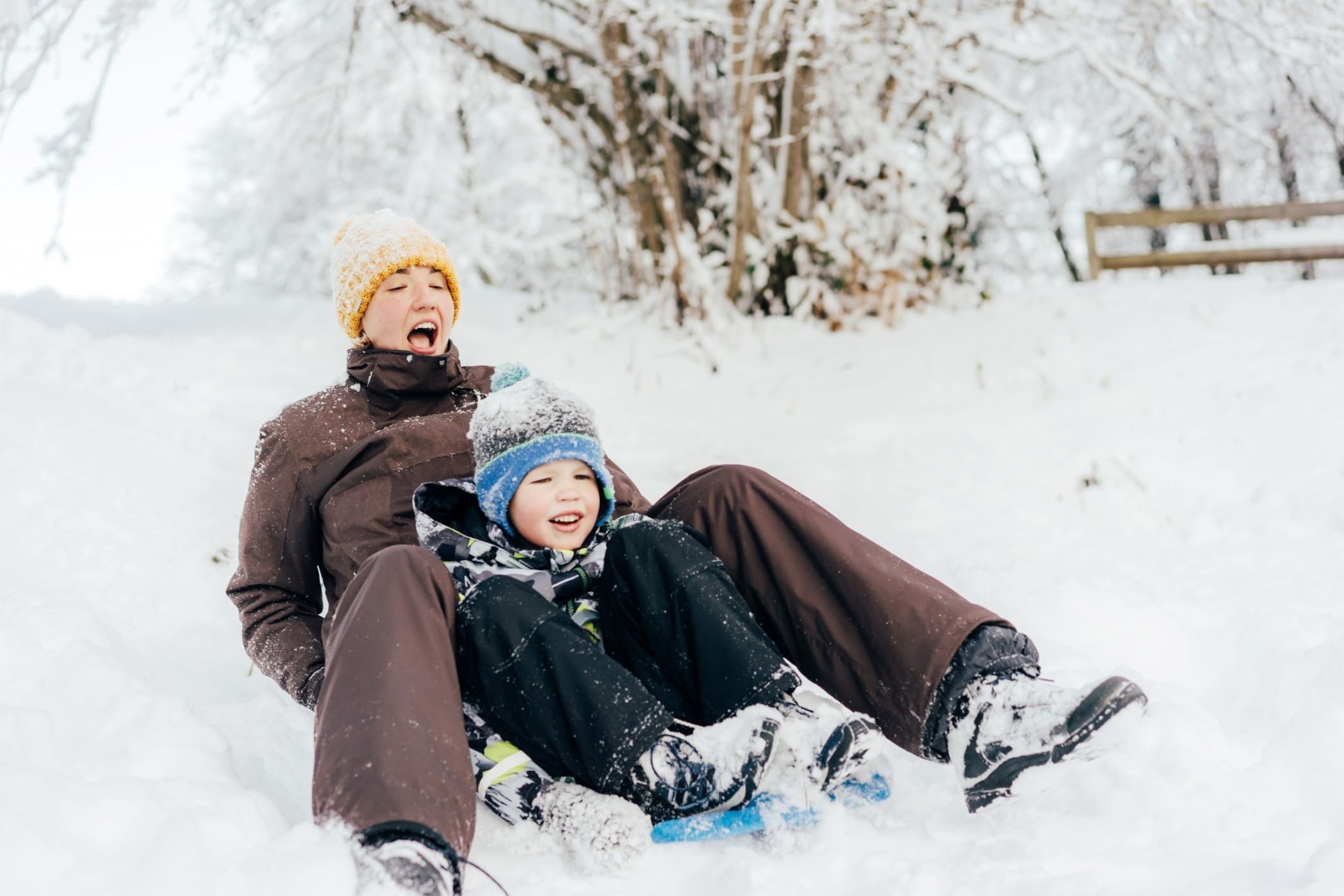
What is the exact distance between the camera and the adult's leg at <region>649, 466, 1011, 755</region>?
5.28ft

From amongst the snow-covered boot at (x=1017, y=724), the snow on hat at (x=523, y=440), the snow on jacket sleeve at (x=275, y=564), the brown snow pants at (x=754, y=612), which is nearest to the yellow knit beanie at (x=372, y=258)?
the snow on jacket sleeve at (x=275, y=564)

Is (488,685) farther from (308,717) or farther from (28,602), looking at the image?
(28,602)

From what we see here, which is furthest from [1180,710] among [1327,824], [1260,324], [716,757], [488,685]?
[1260,324]

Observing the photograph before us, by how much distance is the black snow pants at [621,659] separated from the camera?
1.47 metres

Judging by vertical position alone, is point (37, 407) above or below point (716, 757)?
above

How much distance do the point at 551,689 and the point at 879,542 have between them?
1.72 metres

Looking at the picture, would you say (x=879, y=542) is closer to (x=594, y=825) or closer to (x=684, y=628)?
(x=684, y=628)

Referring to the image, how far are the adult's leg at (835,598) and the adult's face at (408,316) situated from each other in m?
0.68

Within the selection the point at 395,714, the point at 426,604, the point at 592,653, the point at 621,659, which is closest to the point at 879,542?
the point at 621,659

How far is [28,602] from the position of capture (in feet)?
6.84

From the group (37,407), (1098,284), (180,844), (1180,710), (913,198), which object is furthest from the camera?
(1098,284)

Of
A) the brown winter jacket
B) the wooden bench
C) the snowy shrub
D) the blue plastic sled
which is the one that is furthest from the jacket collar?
the wooden bench

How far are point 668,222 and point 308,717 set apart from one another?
359 cm

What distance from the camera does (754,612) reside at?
1804 millimetres
